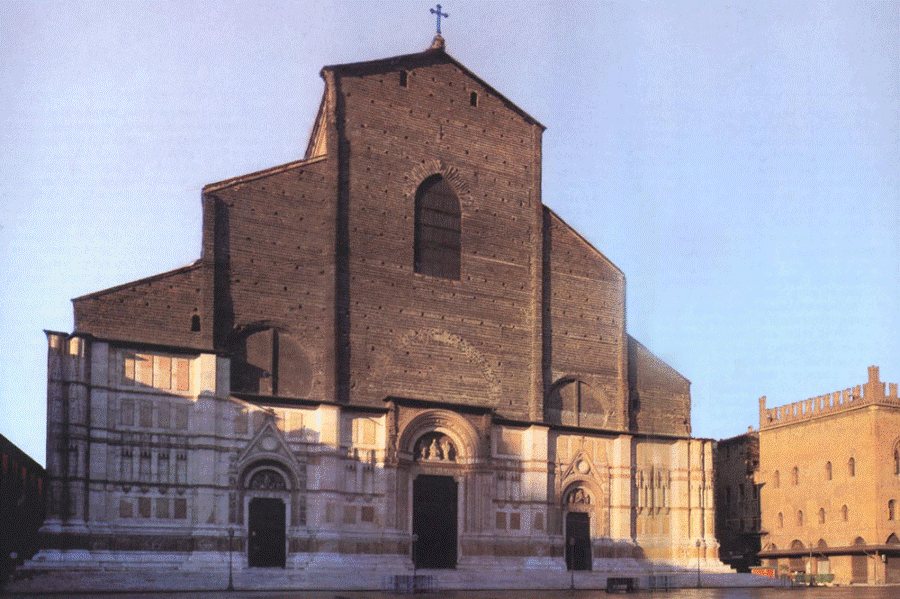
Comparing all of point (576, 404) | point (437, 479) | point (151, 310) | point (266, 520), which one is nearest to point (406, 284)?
point (437, 479)

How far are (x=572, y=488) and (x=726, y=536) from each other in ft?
76.0

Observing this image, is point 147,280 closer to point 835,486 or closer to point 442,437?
point 442,437

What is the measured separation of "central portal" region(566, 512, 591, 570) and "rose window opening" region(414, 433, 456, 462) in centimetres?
499

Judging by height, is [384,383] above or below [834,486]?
above

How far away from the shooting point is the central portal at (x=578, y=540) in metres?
33.5

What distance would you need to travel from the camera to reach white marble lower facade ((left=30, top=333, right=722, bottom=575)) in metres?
26.7

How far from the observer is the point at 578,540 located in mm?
33750

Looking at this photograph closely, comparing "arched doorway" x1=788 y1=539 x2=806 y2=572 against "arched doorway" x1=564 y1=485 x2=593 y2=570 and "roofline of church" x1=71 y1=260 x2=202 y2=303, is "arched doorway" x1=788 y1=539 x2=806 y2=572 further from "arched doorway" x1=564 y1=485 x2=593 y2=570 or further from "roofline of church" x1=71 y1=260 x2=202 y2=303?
"roofline of church" x1=71 y1=260 x2=202 y2=303

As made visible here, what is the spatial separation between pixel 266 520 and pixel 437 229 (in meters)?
11.0

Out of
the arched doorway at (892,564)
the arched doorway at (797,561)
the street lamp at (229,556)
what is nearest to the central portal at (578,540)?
the street lamp at (229,556)

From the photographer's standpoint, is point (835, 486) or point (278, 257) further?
point (835, 486)

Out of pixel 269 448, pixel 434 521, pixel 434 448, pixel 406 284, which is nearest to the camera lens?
pixel 269 448

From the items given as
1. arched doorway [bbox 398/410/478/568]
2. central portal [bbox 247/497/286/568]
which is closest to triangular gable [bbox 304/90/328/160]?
arched doorway [bbox 398/410/478/568]

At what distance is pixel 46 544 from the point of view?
1005 inches
